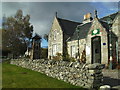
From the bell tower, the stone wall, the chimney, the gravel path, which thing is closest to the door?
the bell tower

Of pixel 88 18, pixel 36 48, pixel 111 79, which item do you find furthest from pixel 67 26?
pixel 111 79

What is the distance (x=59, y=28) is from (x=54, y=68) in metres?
20.7

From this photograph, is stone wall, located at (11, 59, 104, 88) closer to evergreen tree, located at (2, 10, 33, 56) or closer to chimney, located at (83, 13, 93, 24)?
chimney, located at (83, 13, 93, 24)

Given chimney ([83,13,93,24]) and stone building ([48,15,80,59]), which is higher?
chimney ([83,13,93,24])

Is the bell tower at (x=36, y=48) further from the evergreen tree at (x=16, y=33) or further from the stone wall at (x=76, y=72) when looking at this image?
the evergreen tree at (x=16, y=33)

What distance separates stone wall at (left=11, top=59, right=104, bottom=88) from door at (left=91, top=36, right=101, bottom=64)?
467 inches

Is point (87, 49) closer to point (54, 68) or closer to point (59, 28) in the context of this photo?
point (59, 28)

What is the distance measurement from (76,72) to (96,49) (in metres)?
13.9

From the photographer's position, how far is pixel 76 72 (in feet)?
31.4

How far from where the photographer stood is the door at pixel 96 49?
22.3 meters

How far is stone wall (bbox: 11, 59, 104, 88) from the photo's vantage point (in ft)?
28.9

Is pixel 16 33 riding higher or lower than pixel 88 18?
lower

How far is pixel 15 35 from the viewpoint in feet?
121

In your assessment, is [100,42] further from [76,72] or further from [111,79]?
[76,72]
